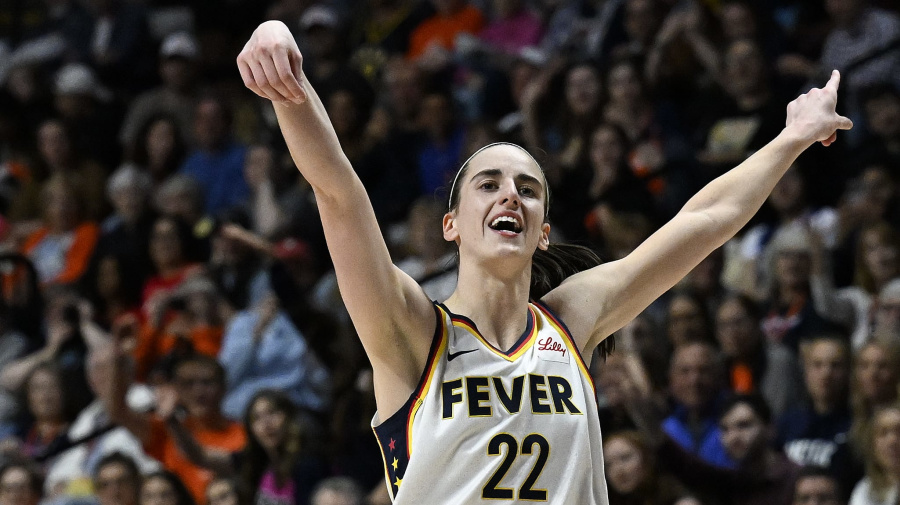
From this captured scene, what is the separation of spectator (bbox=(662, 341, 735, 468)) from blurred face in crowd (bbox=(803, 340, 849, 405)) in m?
0.51

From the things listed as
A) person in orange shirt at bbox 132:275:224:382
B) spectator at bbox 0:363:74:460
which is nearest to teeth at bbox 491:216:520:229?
person in orange shirt at bbox 132:275:224:382

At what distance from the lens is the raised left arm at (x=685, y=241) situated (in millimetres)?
3949

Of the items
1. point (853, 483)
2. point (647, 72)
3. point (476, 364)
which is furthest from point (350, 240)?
point (647, 72)

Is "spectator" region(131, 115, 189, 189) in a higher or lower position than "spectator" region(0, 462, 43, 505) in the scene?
A: higher

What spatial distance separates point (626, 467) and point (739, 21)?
3.68 meters

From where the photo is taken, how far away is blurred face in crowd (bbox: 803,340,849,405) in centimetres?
661

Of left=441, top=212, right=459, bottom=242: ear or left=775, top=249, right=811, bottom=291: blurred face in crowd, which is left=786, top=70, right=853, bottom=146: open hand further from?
left=775, top=249, right=811, bottom=291: blurred face in crowd

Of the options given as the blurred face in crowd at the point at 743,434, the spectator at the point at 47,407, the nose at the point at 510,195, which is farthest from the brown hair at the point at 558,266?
the spectator at the point at 47,407

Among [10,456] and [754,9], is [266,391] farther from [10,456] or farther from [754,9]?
[754,9]

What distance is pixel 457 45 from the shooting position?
10164 mm

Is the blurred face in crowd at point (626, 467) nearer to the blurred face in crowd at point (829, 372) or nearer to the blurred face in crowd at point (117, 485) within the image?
the blurred face in crowd at point (829, 372)

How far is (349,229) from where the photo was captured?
10.9 feet

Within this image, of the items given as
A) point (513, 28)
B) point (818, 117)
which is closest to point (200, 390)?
point (513, 28)

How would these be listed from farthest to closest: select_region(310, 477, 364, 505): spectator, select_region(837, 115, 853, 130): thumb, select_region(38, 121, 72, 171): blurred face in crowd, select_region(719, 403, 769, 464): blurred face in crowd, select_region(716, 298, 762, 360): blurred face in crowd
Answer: select_region(38, 121, 72, 171): blurred face in crowd, select_region(716, 298, 762, 360): blurred face in crowd, select_region(310, 477, 364, 505): spectator, select_region(719, 403, 769, 464): blurred face in crowd, select_region(837, 115, 853, 130): thumb
